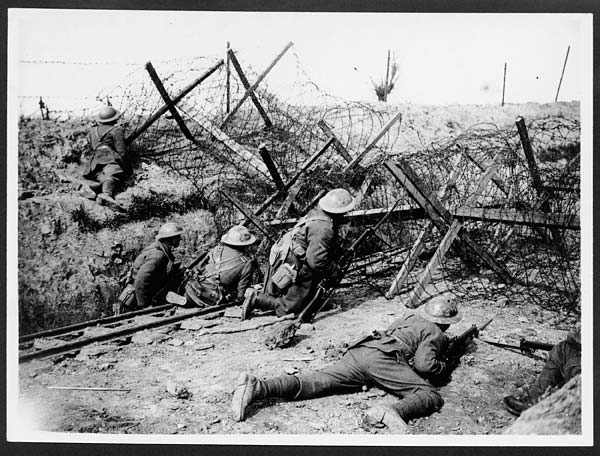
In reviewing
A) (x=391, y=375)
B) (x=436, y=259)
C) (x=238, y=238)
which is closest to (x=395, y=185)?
(x=436, y=259)

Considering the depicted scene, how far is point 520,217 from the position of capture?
6.61 metres

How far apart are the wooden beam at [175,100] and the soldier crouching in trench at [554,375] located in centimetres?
713

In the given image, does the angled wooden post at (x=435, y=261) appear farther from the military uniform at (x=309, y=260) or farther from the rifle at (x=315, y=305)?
the military uniform at (x=309, y=260)

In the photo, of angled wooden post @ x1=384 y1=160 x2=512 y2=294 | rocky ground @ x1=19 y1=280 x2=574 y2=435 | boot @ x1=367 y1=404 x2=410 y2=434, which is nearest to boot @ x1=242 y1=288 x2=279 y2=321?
rocky ground @ x1=19 y1=280 x2=574 y2=435

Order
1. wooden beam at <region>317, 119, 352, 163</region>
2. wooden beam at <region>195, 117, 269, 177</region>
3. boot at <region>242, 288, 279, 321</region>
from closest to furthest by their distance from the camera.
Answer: boot at <region>242, 288, 279, 321</region>, wooden beam at <region>317, 119, 352, 163</region>, wooden beam at <region>195, 117, 269, 177</region>

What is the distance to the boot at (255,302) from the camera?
715 centimetres

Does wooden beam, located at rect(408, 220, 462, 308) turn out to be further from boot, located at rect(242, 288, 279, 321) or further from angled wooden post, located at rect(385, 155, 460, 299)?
boot, located at rect(242, 288, 279, 321)

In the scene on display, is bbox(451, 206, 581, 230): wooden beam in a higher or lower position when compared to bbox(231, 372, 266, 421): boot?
higher

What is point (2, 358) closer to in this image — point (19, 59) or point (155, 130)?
point (19, 59)

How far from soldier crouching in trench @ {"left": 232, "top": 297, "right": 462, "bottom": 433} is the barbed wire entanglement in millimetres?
1640

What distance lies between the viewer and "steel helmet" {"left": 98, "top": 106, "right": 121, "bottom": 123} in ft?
31.7

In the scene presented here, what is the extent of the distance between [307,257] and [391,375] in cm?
210

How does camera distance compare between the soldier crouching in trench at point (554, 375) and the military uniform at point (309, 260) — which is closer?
the soldier crouching in trench at point (554, 375)

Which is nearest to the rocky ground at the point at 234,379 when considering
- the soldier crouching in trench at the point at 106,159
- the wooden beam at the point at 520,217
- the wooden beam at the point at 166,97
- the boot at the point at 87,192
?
the wooden beam at the point at 520,217
